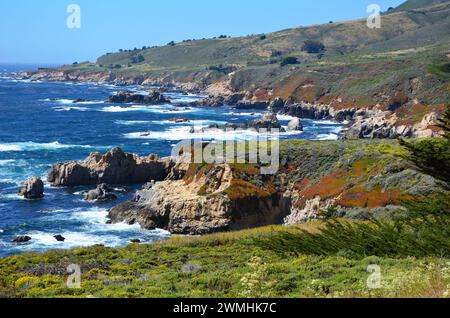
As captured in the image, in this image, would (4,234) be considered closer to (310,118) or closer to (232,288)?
(232,288)

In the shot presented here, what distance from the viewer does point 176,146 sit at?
290 feet

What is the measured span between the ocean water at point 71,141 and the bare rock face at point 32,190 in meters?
0.90

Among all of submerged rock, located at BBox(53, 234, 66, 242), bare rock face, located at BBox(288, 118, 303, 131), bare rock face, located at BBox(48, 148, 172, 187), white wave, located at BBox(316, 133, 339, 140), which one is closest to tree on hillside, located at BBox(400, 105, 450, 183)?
submerged rock, located at BBox(53, 234, 66, 242)

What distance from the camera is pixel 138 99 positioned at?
165625mm

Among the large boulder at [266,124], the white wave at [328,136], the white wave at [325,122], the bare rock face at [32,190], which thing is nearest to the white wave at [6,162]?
the bare rock face at [32,190]

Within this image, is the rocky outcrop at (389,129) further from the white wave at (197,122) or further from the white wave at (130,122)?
the white wave at (130,122)

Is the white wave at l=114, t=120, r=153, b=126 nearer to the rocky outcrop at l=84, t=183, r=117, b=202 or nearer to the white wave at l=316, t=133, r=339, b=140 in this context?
the white wave at l=316, t=133, r=339, b=140

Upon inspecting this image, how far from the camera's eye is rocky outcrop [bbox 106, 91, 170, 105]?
163000mm

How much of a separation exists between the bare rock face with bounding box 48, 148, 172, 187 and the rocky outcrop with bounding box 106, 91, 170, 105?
9564cm

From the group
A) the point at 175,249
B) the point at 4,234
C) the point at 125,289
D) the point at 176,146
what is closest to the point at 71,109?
the point at 176,146

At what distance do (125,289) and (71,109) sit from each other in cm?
13397

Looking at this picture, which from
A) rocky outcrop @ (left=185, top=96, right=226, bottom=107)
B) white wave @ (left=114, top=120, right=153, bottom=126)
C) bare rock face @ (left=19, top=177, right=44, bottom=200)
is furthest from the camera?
rocky outcrop @ (left=185, top=96, right=226, bottom=107)

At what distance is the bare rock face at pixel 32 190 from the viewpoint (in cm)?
5745

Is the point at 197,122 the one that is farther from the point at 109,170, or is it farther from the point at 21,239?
the point at 21,239
